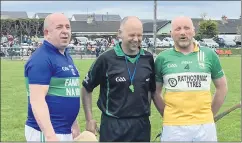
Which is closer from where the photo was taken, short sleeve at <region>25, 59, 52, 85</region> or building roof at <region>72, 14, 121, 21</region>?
short sleeve at <region>25, 59, 52, 85</region>

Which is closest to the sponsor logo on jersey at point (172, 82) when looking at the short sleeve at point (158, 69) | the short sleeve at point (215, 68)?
the short sleeve at point (158, 69)

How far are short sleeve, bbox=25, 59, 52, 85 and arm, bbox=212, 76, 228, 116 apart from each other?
1921 mm

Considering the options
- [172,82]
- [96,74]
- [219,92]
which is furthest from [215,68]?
[96,74]

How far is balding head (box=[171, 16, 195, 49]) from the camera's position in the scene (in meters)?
5.14

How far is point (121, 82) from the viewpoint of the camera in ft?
16.7

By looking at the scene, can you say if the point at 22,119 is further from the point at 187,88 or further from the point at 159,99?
the point at 187,88

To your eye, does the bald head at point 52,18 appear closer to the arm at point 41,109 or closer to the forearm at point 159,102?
the arm at point 41,109

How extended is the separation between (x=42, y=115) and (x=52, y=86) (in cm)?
30

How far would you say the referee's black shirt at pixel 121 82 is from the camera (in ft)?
16.8

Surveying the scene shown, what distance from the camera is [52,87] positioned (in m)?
4.54

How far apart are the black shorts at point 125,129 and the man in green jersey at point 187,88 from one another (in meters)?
0.24

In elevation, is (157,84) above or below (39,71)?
below

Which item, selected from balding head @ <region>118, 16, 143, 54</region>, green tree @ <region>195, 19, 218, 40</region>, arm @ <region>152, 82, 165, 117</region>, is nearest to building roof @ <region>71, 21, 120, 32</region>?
green tree @ <region>195, 19, 218, 40</region>

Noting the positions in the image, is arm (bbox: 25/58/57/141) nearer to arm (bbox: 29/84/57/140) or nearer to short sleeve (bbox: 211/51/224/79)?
arm (bbox: 29/84/57/140)
